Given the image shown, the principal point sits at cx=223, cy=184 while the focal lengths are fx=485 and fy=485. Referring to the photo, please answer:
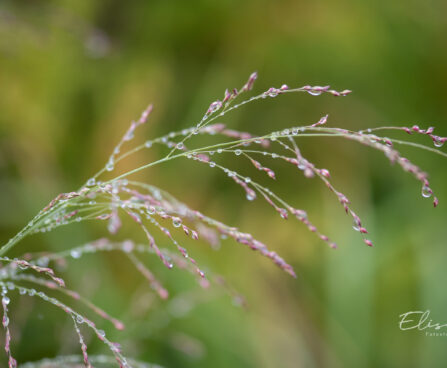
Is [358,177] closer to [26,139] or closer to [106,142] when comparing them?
[106,142]

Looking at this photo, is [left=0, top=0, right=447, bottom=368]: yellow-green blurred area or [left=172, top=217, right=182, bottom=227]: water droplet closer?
[left=172, top=217, right=182, bottom=227]: water droplet

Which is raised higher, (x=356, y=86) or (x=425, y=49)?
(x=425, y=49)

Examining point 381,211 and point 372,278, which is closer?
point 372,278

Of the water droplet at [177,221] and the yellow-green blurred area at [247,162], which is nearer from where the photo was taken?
the water droplet at [177,221]

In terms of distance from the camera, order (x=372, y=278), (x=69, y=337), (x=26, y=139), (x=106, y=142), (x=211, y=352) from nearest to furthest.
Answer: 1. (x=69, y=337)
2. (x=211, y=352)
3. (x=372, y=278)
4. (x=26, y=139)
5. (x=106, y=142)

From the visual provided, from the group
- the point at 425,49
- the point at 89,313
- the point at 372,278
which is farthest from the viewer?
the point at 425,49

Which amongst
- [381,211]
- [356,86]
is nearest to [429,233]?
[381,211]

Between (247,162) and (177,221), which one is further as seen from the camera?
(247,162)

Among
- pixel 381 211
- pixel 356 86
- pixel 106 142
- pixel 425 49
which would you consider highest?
pixel 425 49
